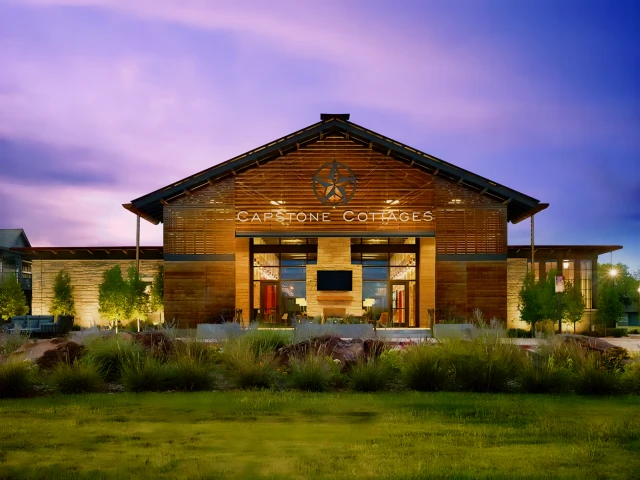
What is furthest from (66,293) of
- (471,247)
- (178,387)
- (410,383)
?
(410,383)

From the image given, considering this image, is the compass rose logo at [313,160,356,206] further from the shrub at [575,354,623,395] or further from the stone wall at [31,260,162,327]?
the shrub at [575,354,623,395]

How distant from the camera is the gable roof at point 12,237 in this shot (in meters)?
46.2

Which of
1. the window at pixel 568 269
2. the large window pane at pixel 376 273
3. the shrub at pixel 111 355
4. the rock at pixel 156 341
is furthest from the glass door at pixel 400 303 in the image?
the shrub at pixel 111 355

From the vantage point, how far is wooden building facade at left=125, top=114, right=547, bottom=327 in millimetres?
23734

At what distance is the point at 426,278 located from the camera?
2638cm

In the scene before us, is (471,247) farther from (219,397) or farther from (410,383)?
(219,397)

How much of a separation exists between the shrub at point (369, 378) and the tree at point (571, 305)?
17551 millimetres

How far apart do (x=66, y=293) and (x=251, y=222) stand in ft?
33.5

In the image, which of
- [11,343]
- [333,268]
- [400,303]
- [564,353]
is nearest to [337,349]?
[564,353]

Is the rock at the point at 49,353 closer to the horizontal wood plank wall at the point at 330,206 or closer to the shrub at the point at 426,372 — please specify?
the shrub at the point at 426,372

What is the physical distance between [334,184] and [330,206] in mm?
846

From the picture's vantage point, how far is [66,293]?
28.5 metres

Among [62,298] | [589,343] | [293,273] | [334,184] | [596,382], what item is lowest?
[596,382]

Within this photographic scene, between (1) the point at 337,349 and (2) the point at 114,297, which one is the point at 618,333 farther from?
(2) the point at 114,297
